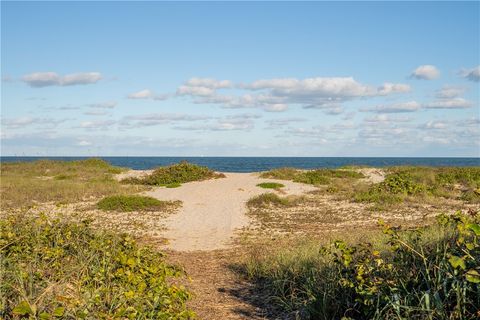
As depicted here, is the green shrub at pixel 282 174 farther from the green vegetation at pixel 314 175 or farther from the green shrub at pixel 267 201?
the green shrub at pixel 267 201

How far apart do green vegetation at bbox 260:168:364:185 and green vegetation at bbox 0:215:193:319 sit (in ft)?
64.1

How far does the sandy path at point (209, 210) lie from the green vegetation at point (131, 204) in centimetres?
96

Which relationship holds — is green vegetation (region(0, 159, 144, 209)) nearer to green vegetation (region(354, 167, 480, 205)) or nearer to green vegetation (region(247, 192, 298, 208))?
green vegetation (region(247, 192, 298, 208))

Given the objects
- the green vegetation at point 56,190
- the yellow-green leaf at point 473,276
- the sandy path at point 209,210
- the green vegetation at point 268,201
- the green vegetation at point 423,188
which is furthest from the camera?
the green vegetation at point 56,190

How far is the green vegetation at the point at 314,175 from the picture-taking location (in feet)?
87.9

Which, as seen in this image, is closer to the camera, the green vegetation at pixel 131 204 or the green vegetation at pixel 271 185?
the green vegetation at pixel 131 204

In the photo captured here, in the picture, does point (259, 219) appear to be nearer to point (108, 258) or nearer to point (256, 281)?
point (256, 281)

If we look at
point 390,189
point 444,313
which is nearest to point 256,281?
point 444,313

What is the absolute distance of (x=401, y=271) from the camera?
6242mm

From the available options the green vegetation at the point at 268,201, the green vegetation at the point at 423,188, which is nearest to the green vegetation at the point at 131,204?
the green vegetation at the point at 268,201

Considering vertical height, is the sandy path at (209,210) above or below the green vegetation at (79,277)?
below

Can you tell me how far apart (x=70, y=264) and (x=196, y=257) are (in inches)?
184

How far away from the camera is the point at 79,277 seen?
260 inches

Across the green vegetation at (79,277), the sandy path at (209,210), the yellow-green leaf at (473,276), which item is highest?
the yellow-green leaf at (473,276)
